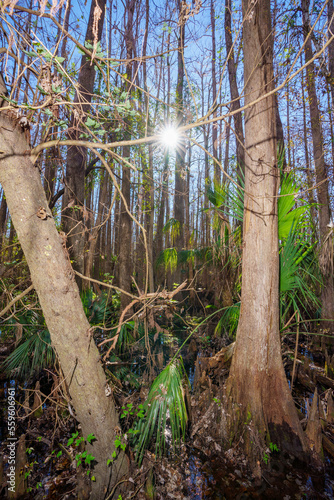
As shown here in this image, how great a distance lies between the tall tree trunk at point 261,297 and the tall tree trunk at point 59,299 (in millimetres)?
1287

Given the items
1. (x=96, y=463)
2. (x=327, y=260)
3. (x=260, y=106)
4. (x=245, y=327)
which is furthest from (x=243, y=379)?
(x=260, y=106)

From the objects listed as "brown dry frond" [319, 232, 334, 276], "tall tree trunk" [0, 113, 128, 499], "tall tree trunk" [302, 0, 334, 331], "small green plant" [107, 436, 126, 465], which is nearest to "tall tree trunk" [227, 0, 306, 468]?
"brown dry frond" [319, 232, 334, 276]

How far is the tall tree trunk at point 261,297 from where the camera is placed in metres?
2.30

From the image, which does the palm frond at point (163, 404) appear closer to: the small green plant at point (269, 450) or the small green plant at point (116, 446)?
the small green plant at point (116, 446)

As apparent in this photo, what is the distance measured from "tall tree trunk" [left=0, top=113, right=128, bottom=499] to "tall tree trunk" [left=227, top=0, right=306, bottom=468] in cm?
129

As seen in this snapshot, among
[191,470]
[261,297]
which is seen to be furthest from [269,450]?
[261,297]

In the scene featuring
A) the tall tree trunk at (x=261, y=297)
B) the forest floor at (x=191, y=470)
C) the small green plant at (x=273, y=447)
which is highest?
the tall tree trunk at (x=261, y=297)

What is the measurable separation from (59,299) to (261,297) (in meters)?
1.76

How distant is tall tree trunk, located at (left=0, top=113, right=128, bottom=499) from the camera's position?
1.58 metres

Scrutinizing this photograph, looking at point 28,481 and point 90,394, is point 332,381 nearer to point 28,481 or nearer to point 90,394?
point 90,394

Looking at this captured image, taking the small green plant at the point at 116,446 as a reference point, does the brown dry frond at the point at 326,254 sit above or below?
above

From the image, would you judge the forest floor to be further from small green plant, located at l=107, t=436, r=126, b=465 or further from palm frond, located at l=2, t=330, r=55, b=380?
palm frond, located at l=2, t=330, r=55, b=380

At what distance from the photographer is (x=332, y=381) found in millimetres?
3496

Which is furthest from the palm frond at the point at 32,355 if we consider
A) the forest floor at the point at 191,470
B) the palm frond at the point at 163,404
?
the palm frond at the point at 163,404
